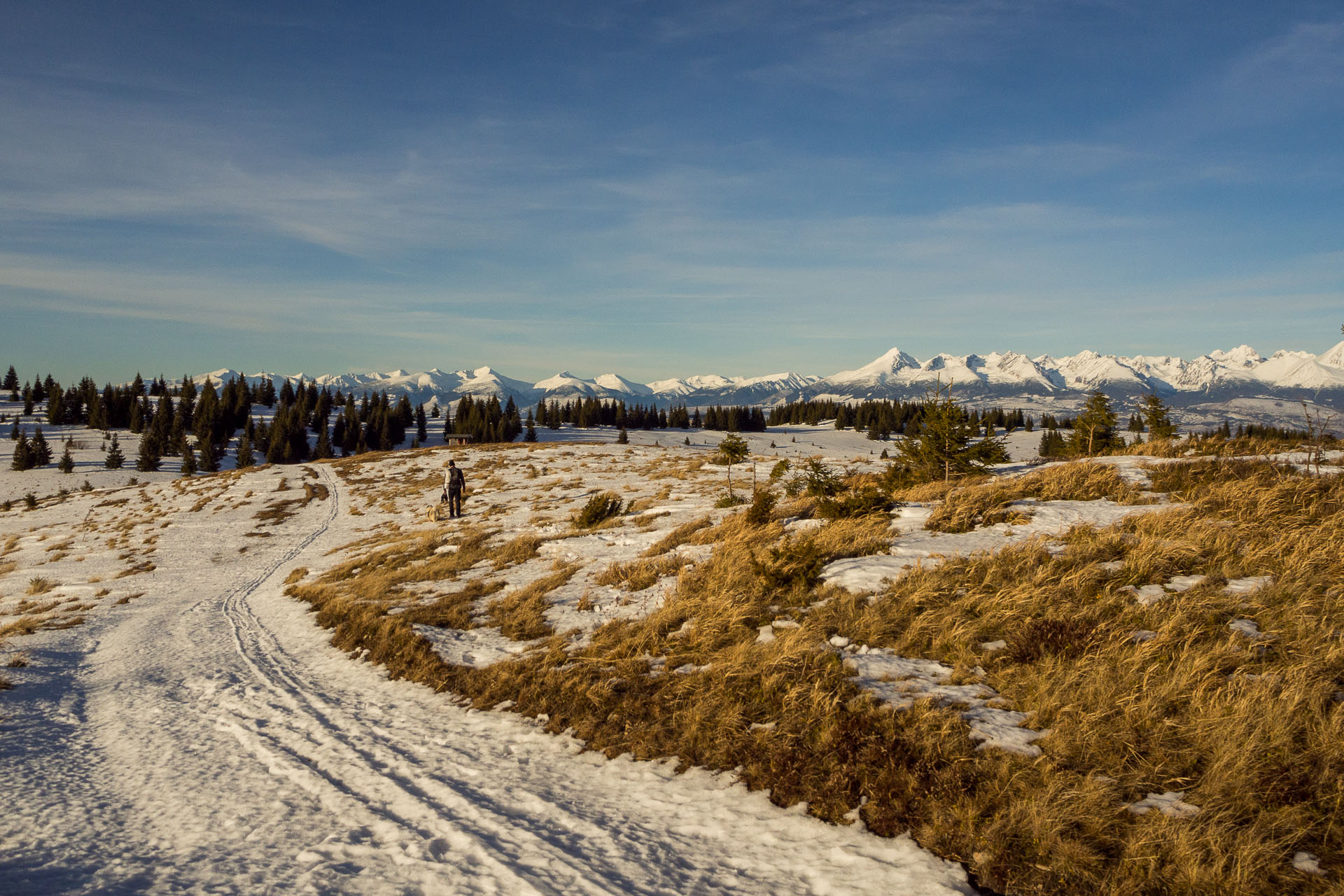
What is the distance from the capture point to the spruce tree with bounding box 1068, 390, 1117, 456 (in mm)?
23047

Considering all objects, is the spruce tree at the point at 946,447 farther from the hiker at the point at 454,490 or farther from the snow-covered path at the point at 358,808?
the hiker at the point at 454,490

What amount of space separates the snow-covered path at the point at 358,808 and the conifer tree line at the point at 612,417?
119m

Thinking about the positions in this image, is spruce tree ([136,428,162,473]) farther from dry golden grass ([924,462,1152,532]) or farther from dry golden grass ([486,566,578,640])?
dry golden grass ([924,462,1152,532])

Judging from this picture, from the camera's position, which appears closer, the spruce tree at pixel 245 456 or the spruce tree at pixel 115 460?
the spruce tree at pixel 115 460

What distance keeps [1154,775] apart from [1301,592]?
387cm

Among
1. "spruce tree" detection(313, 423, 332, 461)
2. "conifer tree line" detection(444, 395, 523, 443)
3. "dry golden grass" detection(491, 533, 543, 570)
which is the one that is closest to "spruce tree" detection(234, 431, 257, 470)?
"spruce tree" detection(313, 423, 332, 461)

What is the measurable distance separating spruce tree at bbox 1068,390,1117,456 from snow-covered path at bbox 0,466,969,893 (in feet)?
75.1

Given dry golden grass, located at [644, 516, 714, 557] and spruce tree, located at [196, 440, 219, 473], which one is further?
spruce tree, located at [196, 440, 219, 473]

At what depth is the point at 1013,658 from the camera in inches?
268

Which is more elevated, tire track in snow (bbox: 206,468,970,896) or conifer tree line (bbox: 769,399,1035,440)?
conifer tree line (bbox: 769,399,1035,440)

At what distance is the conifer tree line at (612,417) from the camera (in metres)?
133

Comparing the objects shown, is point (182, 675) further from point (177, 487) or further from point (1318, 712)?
point (177, 487)

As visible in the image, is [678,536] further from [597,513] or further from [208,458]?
[208,458]

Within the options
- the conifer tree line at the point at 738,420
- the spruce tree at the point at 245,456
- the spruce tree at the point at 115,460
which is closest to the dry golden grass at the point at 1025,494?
the conifer tree line at the point at 738,420
